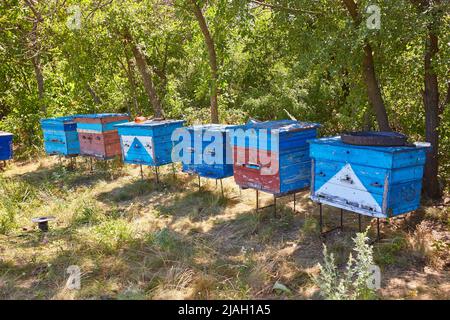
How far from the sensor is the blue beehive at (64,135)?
955 cm

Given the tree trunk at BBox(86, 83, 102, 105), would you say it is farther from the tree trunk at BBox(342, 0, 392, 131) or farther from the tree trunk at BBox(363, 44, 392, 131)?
the tree trunk at BBox(363, 44, 392, 131)

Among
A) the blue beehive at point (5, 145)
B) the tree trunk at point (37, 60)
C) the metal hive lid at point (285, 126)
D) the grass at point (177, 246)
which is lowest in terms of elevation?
the grass at point (177, 246)

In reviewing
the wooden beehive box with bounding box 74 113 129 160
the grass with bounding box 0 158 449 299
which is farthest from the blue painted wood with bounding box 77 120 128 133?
the grass with bounding box 0 158 449 299

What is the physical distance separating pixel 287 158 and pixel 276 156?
0.18 metres

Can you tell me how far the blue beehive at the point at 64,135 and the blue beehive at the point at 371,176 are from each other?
6178 millimetres

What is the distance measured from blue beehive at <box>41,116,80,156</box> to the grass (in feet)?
5.02

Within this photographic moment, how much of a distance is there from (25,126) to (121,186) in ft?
19.6

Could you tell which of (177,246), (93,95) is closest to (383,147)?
(177,246)

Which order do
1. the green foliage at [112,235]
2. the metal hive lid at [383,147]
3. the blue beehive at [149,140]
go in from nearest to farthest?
the metal hive lid at [383,147], the green foliage at [112,235], the blue beehive at [149,140]

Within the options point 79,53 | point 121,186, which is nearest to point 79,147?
point 121,186

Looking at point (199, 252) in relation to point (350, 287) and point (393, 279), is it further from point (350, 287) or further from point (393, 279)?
point (393, 279)

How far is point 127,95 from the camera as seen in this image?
13.5 m

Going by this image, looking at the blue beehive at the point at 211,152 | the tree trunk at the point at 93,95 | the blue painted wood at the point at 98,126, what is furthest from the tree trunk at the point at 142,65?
the blue beehive at the point at 211,152

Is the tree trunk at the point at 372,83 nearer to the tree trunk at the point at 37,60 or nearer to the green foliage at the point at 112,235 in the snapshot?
the green foliage at the point at 112,235
